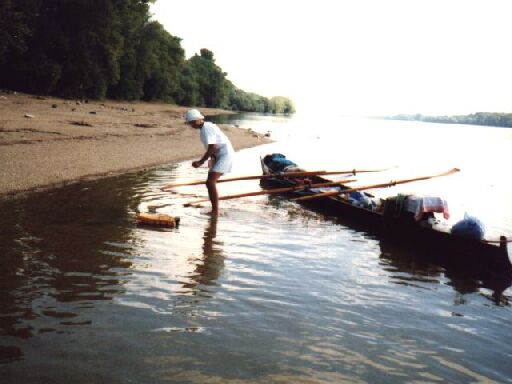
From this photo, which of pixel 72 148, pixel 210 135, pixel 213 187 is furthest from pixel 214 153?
pixel 72 148

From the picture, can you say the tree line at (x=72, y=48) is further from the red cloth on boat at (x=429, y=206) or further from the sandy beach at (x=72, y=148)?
the red cloth on boat at (x=429, y=206)

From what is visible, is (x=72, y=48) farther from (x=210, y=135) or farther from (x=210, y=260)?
(x=210, y=260)

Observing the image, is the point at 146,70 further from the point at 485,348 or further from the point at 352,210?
the point at 485,348

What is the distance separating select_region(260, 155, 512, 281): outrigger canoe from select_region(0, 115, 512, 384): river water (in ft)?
1.42

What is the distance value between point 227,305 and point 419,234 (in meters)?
5.66

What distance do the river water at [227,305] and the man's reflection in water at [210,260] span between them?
2.0 inches

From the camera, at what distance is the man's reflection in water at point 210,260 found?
6438mm

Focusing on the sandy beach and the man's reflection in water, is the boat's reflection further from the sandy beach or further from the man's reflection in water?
the sandy beach

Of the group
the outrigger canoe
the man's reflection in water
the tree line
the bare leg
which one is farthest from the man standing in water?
the tree line

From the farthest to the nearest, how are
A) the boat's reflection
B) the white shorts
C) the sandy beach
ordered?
the sandy beach, the white shorts, the boat's reflection

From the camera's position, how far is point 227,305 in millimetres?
5484

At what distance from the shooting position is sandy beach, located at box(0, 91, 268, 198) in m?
12.4

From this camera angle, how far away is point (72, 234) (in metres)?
8.00

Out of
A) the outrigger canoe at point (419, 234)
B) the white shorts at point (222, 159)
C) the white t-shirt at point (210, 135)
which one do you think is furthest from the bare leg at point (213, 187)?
the outrigger canoe at point (419, 234)
